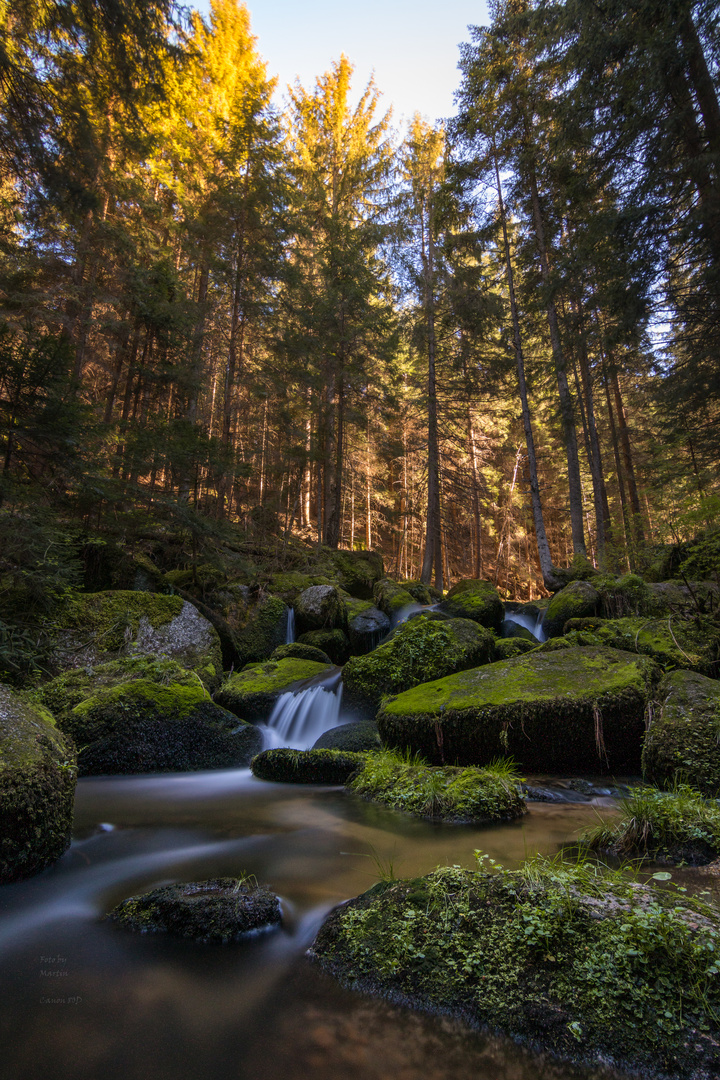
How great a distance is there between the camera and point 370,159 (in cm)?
2205

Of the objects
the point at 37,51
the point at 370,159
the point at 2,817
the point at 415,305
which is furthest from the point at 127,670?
the point at 370,159

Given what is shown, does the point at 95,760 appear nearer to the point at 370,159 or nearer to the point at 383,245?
the point at 383,245

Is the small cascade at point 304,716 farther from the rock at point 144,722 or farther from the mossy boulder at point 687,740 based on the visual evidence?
the mossy boulder at point 687,740

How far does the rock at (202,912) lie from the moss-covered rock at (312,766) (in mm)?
3119

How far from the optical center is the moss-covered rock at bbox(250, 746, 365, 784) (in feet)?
19.9

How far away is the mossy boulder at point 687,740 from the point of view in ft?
13.3

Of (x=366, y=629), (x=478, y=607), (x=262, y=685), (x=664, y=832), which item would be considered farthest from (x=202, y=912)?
(x=478, y=607)

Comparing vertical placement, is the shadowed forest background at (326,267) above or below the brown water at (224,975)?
above

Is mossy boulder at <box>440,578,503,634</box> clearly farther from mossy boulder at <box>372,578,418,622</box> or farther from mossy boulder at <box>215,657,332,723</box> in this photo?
mossy boulder at <box>215,657,332,723</box>

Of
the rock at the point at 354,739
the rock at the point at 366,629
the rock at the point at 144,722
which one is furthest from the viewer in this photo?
the rock at the point at 366,629

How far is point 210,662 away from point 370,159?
78.3 ft

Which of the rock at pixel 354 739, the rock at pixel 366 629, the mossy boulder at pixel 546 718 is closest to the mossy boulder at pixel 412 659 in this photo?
the rock at pixel 354 739

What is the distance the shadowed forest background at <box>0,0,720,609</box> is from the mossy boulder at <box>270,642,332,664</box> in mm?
2840

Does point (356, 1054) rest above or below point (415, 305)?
Result: below
